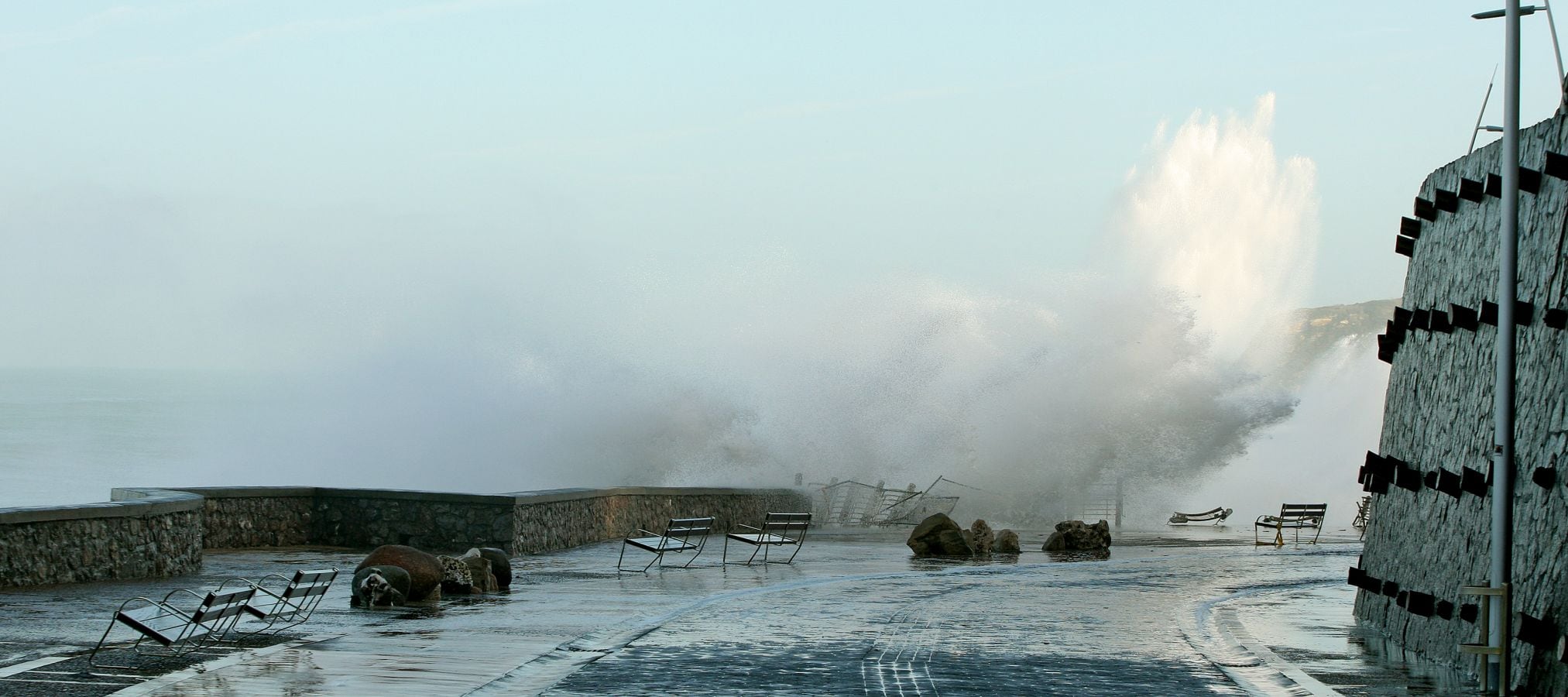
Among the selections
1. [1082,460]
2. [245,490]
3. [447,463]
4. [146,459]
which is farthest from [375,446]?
[146,459]

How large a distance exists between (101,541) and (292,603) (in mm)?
2672

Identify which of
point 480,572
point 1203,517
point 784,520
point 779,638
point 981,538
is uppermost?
point 1203,517

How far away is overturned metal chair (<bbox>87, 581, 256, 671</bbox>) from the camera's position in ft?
29.7

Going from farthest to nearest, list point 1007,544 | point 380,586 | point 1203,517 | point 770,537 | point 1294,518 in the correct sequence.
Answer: point 1203,517 < point 1294,518 < point 1007,544 < point 770,537 < point 380,586

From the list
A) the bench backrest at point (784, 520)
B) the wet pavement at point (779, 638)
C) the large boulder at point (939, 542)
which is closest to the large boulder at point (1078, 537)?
the large boulder at point (939, 542)

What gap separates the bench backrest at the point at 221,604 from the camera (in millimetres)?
9156

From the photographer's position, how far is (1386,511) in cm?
1234

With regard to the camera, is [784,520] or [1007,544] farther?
[1007,544]

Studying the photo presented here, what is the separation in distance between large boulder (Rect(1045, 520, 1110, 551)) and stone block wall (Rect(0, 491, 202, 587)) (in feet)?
41.6

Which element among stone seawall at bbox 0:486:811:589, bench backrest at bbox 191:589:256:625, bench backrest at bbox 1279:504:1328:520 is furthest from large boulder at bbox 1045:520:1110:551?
bench backrest at bbox 191:589:256:625

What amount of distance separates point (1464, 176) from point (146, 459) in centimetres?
10423

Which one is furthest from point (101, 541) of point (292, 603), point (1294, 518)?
point (1294, 518)

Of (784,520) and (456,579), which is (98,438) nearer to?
(784,520)

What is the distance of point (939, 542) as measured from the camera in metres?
21.6
